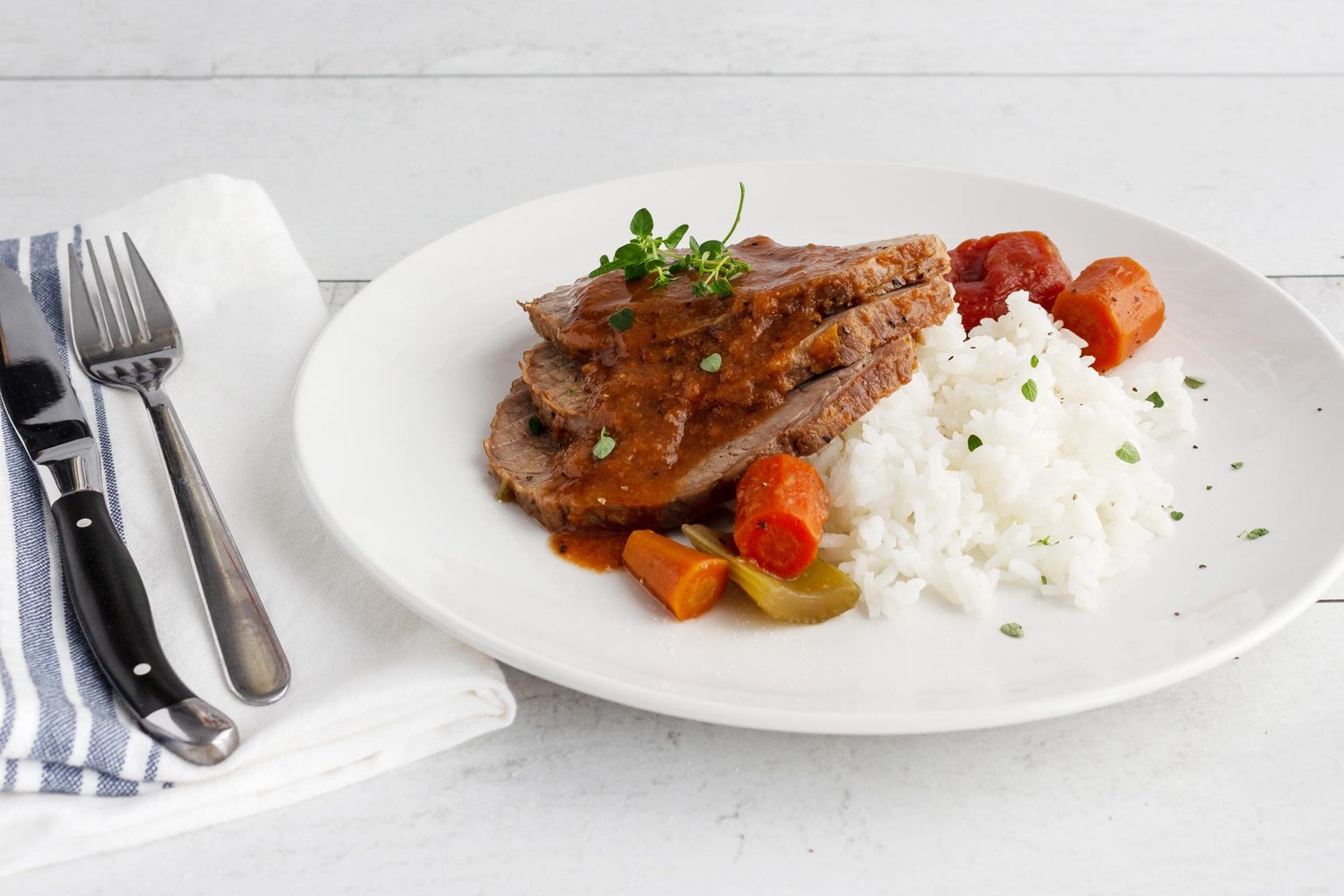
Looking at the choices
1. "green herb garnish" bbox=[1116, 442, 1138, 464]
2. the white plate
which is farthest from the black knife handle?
"green herb garnish" bbox=[1116, 442, 1138, 464]

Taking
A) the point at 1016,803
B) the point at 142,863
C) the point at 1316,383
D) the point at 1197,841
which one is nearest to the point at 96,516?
the point at 142,863

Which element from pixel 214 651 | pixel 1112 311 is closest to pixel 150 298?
pixel 214 651

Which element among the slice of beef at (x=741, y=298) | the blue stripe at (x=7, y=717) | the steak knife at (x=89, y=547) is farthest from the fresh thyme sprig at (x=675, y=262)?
the blue stripe at (x=7, y=717)

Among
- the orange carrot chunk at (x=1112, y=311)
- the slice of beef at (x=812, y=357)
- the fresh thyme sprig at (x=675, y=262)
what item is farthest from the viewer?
the orange carrot chunk at (x=1112, y=311)

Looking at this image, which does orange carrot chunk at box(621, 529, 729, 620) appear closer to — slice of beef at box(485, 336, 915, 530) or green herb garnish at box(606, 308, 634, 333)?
slice of beef at box(485, 336, 915, 530)

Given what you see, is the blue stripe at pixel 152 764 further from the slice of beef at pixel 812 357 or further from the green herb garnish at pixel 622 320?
the green herb garnish at pixel 622 320

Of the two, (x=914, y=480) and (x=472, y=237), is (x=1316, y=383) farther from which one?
(x=472, y=237)

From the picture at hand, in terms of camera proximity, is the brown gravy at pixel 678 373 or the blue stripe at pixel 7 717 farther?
the brown gravy at pixel 678 373
